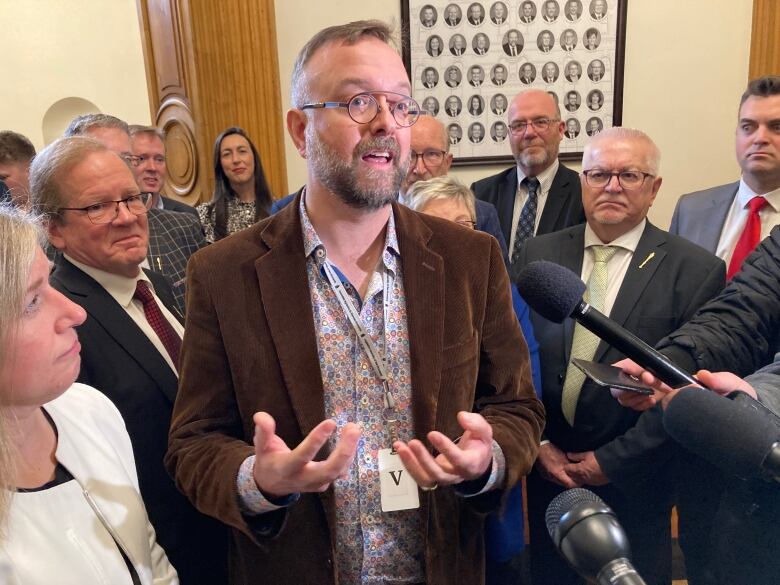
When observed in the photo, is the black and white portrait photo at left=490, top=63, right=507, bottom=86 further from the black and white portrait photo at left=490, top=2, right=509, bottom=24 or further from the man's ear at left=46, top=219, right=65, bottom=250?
the man's ear at left=46, top=219, right=65, bottom=250

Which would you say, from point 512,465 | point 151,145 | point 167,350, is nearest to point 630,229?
point 512,465

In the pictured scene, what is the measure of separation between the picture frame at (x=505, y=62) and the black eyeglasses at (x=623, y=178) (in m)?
2.42

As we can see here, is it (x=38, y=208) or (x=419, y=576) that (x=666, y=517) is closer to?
(x=419, y=576)

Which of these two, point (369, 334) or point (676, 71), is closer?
point (369, 334)

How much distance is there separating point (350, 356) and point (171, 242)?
1.53 m

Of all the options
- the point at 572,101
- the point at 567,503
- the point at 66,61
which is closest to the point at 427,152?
the point at 572,101

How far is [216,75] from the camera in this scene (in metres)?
3.84

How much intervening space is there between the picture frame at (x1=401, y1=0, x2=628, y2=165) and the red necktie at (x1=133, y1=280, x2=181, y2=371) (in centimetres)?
301

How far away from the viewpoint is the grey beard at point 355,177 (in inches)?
46.8

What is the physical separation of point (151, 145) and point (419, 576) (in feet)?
9.24

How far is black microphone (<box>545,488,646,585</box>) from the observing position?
2.17 feet

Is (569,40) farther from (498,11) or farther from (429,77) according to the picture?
(429,77)

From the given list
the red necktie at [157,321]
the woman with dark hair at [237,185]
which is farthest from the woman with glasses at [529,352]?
the woman with dark hair at [237,185]

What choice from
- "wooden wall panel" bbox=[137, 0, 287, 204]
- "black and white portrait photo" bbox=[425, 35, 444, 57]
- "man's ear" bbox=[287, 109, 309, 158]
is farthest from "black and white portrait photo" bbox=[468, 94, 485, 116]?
"man's ear" bbox=[287, 109, 309, 158]
